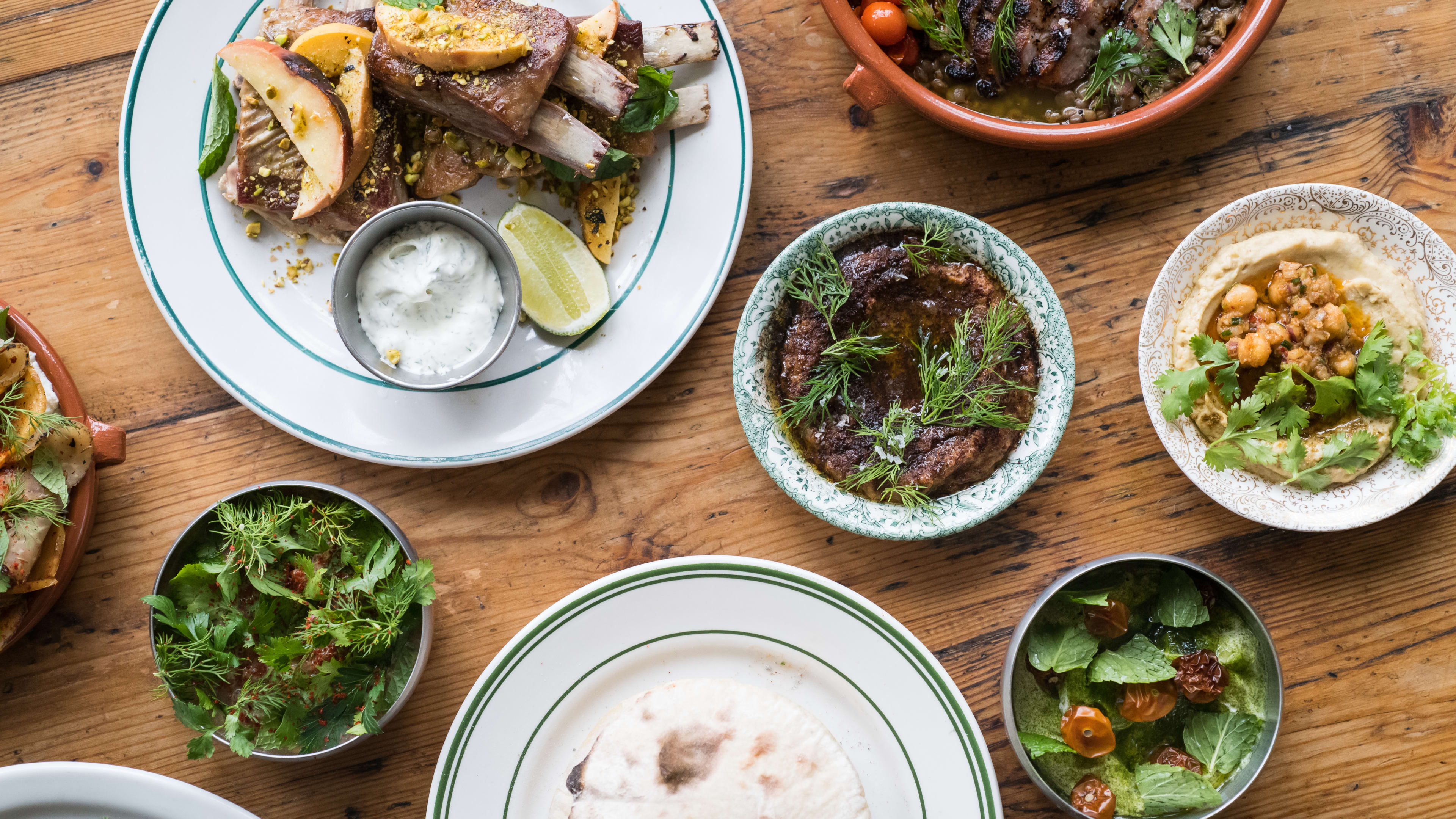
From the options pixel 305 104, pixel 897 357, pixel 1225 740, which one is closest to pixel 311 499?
pixel 305 104

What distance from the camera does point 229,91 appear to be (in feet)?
7.18

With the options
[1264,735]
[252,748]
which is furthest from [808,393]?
[252,748]

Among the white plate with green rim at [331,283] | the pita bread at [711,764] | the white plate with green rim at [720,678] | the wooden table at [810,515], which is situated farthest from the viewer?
the wooden table at [810,515]

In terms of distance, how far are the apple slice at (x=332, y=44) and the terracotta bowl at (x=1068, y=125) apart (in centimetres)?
116

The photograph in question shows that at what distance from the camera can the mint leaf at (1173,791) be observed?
2.04m

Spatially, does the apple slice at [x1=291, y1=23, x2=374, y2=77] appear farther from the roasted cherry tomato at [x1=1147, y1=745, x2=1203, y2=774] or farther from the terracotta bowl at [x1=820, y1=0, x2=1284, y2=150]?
the roasted cherry tomato at [x1=1147, y1=745, x2=1203, y2=774]

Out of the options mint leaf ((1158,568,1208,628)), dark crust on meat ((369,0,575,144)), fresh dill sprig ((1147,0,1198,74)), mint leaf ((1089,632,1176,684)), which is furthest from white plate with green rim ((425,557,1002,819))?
fresh dill sprig ((1147,0,1198,74))

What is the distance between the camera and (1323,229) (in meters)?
2.22

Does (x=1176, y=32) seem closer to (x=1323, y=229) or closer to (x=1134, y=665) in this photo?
(x=1323, y=229)

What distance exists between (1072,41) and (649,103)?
1.11 m

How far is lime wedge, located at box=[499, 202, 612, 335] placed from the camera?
7.28ft

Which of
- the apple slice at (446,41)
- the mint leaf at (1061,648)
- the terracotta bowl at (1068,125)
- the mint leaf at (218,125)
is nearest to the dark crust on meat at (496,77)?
the apple slice at (446,41)

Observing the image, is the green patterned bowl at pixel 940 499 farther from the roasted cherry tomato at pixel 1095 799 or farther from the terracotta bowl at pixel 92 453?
the terracotta bowl at pixel 92 453

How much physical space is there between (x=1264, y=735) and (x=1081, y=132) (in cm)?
158
